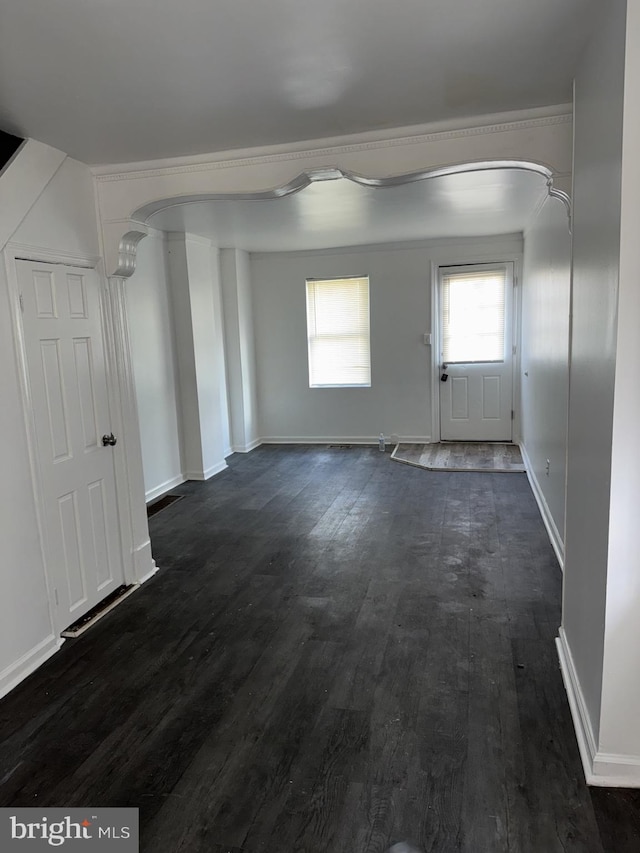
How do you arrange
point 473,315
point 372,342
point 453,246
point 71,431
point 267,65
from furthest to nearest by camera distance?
1. point 372,342
2. point 473,315
3. point 453,246
4. point 71,431
5. point 267,65

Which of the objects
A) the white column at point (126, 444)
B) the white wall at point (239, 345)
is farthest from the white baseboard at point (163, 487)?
the white column at point (126, 444)

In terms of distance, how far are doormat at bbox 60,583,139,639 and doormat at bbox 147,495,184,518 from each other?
1.46m

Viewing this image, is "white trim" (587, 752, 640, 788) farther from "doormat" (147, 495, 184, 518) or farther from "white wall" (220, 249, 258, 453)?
"white wall" (220, 249, 258, 453)

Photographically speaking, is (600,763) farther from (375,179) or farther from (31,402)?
(31,402)

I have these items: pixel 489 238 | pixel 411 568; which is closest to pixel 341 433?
pixel 489 238

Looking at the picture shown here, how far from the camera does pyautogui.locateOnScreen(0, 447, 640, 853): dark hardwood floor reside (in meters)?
1.74

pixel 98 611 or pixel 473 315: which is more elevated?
pixel 473 315

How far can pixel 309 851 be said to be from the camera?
165 centimetres

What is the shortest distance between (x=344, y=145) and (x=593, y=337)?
4.96 feet

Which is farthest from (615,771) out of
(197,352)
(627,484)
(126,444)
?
(197,352)

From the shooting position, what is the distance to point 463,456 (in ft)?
20.5

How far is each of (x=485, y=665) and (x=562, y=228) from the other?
2.64 m

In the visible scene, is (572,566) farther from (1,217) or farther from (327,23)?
(1,217)

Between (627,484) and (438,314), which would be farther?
(438,314)
